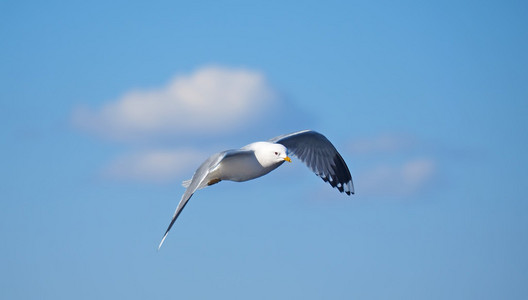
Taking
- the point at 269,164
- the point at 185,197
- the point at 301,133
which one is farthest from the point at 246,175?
the point at 301,133

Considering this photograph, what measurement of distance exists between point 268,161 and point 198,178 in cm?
83

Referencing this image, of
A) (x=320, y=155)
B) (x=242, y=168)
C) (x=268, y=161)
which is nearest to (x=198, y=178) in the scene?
(x=242, y=168)

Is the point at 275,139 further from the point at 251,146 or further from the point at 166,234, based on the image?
the point at 166,234

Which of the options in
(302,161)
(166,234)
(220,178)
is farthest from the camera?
(302,161)

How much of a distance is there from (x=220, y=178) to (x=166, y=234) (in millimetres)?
1246

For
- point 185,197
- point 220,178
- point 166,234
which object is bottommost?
point 166,234

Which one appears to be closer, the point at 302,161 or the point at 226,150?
the point at 226,150

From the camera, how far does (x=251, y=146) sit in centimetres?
682

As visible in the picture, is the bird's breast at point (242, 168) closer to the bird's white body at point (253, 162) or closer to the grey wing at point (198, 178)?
the bird's white body at point (253, 162)

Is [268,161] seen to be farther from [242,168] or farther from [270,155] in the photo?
[242,168]

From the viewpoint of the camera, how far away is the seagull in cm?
623

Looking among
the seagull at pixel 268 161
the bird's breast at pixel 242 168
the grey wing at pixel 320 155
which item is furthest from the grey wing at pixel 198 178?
the grey wing at pixel 320 155

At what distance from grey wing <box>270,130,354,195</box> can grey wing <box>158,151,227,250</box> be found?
159cm

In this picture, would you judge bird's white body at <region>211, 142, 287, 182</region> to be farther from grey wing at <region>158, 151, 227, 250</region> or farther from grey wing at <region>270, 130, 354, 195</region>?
grey wing at <region>270, 130, 354, 195</region>
